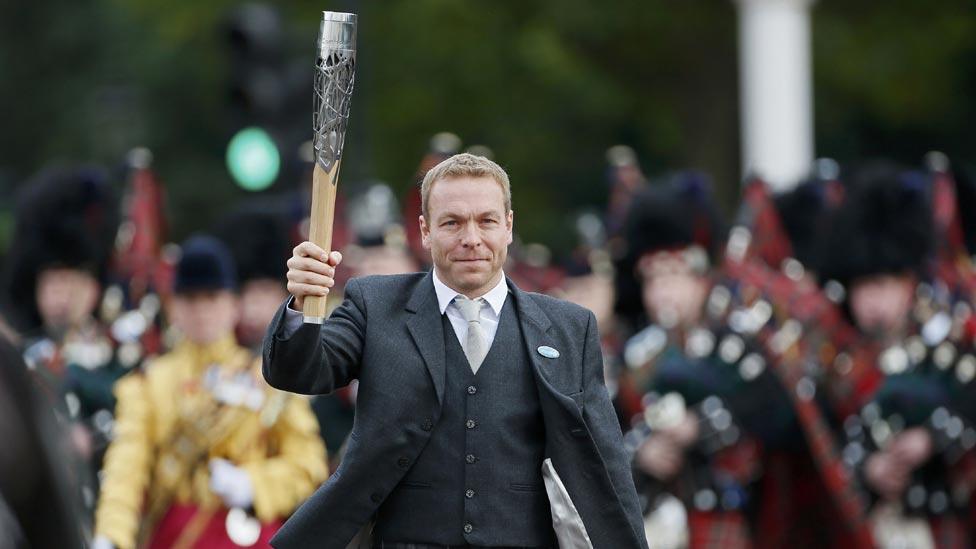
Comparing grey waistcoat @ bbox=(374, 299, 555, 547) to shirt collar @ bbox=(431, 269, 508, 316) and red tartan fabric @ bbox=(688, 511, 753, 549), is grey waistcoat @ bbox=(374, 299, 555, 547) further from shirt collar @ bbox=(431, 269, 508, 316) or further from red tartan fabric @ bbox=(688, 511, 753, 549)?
red tartan fabric @ bbox=(688, 511, 753, 549)

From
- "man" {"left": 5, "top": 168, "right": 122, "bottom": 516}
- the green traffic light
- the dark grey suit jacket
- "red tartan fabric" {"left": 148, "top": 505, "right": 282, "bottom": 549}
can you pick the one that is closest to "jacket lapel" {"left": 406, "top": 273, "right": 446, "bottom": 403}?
the dark grey suit jacket

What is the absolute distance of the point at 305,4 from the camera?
83.0ft

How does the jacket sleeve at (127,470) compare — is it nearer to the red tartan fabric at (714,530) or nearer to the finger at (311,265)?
the red tartan fabric at (714,530)

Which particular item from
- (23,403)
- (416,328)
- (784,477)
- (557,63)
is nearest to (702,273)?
(784,477)

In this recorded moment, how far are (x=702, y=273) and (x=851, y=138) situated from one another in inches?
599

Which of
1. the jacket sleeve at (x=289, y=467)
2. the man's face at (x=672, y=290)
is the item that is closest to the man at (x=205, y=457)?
the jacket sleeve at (x=289, y=467)

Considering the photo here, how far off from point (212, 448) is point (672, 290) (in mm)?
3041

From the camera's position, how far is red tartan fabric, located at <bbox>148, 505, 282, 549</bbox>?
9.04 m

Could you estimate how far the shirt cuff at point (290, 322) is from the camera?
5.59 m

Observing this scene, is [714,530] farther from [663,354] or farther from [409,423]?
[409,423]

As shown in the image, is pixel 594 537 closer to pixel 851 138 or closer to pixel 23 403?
pixel 23 403

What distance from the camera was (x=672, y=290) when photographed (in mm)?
11375

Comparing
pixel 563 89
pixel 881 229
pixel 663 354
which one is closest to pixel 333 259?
pixel 663 354

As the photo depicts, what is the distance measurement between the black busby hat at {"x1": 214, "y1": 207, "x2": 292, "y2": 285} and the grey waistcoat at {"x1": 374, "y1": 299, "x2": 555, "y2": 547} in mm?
5534
